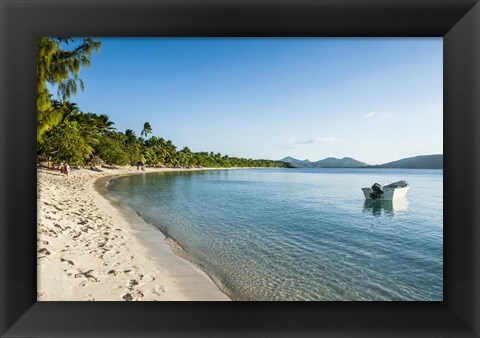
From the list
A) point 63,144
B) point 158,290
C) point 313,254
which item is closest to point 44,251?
point 158,290

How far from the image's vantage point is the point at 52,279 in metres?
2.45

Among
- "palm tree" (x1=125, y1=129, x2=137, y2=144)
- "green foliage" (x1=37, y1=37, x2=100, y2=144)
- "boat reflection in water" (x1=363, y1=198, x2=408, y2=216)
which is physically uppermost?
"palm tree" (x1=125, y1=129, x2=137, y2=144)

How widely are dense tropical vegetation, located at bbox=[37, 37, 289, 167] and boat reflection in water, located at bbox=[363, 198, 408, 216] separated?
12227mm

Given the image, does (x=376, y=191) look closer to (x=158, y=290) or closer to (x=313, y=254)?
(x=313, y=254)

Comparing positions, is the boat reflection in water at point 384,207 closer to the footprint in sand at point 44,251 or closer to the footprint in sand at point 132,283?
the footprint in sand at point 132,283

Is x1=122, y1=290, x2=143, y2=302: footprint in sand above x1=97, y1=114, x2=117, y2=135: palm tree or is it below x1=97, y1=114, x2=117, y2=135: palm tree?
below

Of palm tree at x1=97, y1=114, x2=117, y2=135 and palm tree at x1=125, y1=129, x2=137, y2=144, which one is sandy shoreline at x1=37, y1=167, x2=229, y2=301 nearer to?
palm tree at x1=97, y1=114, x2=117, y2=135

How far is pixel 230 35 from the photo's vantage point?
5.58 feet

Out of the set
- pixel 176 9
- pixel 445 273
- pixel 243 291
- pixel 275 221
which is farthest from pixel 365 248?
pixel 176 9

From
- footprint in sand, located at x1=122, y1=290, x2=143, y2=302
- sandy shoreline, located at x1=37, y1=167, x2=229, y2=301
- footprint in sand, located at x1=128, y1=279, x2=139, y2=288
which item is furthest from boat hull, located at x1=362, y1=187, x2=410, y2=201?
footprint in sand, located at x1=122, y1=290, x2=143, y2=302

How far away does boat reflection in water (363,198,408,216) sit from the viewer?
12.0 metres

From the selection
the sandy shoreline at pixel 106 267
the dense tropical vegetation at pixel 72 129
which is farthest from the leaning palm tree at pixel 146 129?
the sandy shoreline at pixel 106 267
